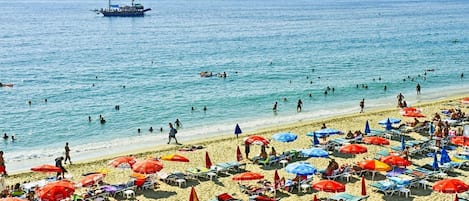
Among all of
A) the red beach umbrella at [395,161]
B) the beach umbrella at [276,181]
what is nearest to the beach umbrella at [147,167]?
the beach umbrella at [276,181]

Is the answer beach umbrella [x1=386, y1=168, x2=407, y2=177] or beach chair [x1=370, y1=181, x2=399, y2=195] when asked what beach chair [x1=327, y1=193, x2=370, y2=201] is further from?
beach umbrella [x1=386, y1=168, x2=407, y2=177]

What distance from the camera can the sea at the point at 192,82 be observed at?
35656 millimetres

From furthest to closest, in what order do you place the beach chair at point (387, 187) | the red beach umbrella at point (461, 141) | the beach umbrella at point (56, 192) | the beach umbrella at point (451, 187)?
the red beach umbrella at point (461, 141), the beach chair at point (387, 187), the beach umbrella at point (451, 187), the beach umbrella at point (56, 192)

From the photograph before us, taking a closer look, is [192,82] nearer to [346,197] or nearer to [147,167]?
[147,167]

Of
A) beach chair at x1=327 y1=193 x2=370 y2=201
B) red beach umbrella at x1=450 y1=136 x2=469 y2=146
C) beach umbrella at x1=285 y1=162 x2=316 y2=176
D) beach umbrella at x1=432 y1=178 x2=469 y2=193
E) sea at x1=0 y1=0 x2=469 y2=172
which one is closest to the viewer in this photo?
beach umbrella at x1=432 y1=178 x2=469 y2=193

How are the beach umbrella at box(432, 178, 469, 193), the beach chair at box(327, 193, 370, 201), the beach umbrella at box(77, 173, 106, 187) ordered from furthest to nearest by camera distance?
the beach umbrella at box(77, 173, 106, 187), the beach chair at box(327, 193, 370, 201), the beach umbrella at box(432, 178, 469, 193)

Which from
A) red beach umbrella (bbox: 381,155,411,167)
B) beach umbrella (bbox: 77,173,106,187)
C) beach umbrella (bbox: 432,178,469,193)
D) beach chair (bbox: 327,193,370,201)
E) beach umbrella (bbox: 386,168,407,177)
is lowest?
beach chair (bbox: 327,193,370,201)

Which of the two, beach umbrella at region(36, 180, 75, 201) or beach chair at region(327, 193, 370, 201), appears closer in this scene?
beach umbrella at region(36, 180, 75, 201)

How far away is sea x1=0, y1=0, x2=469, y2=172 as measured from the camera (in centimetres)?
3566

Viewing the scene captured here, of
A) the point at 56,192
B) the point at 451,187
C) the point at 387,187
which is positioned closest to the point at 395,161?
the point at 387,187

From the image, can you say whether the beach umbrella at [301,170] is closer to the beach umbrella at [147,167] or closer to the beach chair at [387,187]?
the beach chair at [387,187]

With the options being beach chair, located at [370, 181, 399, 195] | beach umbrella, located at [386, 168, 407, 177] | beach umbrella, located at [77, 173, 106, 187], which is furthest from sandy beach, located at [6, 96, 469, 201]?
beach umbrella, located at [77, 173, 106, 187]

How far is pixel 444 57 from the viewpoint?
7125 centimetres

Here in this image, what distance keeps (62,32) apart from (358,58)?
6902 cm
